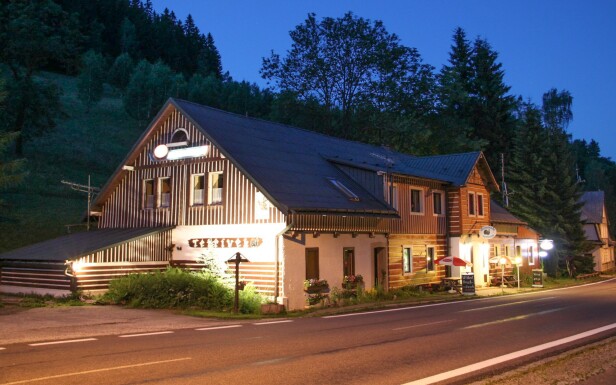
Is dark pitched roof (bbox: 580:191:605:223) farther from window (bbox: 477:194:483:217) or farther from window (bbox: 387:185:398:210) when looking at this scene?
window (bbox: 387:185:398:210)

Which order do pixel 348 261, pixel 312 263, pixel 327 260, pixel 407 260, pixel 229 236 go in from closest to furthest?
pixel 312 263 → pixel 327 260 → pixel 229 236 → pixel 348 261 → pixel 407 260

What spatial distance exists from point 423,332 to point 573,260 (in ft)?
140

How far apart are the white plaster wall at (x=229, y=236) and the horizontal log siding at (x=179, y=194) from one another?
0.28 meters

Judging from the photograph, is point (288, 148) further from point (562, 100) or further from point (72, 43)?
point (72, 43)

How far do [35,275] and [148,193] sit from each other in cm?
692

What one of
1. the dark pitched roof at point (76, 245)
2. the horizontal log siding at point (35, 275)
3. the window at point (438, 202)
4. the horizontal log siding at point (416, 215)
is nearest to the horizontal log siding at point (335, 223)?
the horizontal log siding at point (416, 215)

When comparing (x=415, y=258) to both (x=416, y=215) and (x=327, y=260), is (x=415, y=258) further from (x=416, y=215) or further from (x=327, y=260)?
(x=327, y=260)

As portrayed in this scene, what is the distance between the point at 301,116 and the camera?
5434 cm

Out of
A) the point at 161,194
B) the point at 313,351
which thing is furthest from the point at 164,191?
the point at 313,351

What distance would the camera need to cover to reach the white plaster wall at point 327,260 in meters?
23.5

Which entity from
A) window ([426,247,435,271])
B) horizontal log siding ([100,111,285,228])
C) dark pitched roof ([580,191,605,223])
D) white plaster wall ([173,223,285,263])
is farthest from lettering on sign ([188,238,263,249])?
dark pitched roof ([580,191,605,223])

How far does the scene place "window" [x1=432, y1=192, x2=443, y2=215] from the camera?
3504 centimetres

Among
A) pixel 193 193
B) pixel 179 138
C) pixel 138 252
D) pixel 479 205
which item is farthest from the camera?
pixel 479 205

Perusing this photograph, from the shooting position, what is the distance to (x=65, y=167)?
60.2 m
